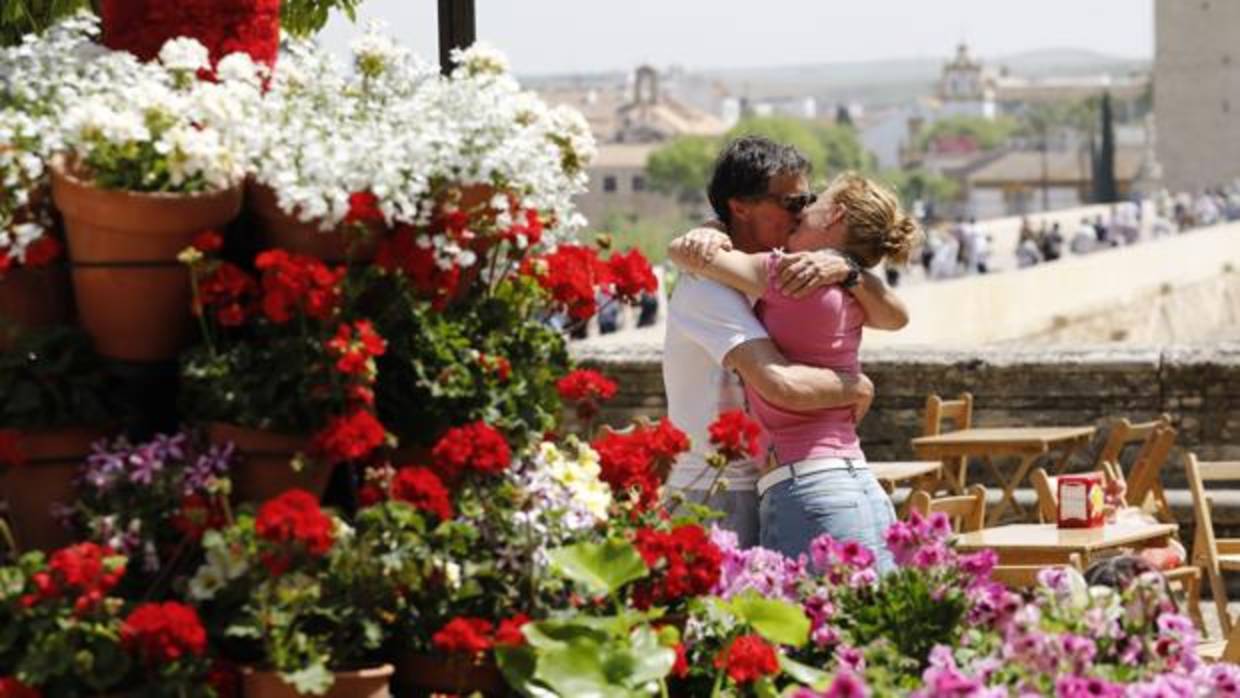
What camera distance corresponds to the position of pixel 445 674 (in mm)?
4242

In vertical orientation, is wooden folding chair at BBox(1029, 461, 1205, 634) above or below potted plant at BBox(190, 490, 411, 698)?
below

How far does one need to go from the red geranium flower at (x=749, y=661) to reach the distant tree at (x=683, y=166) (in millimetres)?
164029

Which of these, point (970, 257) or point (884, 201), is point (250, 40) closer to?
point (884, 201)

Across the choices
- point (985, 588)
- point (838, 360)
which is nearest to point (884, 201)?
point (838, 360)

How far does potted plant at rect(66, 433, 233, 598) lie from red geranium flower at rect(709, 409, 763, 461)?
0.90 m

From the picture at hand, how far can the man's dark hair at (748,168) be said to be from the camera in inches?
220

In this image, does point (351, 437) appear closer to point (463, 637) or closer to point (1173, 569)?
point (463, 637)

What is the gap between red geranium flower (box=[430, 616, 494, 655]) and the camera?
4090 millimetres

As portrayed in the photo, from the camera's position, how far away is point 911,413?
1192 cm

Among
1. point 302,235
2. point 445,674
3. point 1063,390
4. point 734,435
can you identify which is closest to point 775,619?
point 734,435

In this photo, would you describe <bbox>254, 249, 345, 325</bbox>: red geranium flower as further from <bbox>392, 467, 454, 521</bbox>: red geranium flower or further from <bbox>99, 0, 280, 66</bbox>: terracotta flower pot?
Result: <bbox>99, 0, 280, 66</bbox>: terracotta flower pot

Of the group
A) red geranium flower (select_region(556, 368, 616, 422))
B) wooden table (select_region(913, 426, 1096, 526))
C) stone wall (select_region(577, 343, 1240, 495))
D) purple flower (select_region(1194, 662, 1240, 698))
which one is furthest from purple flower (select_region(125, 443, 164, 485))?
stone wall (select_region(577, 343, 1240, 495))

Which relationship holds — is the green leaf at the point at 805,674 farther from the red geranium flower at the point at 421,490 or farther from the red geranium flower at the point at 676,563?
the red geranium flower at the point at 421,490

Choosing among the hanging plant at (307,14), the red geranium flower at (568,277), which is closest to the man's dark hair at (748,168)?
the red geranium flower at (568,277)
